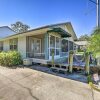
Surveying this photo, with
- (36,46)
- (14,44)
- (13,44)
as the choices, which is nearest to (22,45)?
(36,46)

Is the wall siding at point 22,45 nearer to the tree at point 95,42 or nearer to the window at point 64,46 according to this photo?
the window at point 64,46

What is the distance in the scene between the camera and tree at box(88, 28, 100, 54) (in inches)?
231

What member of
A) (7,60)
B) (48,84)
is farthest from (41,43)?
(48,84)

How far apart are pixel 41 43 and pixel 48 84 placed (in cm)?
1000

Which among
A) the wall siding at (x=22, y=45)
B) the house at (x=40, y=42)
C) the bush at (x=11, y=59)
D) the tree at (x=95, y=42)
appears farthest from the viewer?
the wall siding at (x=22, y=45)

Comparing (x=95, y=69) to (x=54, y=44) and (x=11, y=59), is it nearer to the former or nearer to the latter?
(x=54, y=44)

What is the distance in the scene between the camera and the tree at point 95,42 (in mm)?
5867

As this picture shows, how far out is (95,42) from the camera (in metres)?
5.93

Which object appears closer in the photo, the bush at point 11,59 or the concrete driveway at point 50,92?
the concrete driveway at point 50,92

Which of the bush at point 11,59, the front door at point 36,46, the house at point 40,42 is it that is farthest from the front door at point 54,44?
the bush at point 11,59

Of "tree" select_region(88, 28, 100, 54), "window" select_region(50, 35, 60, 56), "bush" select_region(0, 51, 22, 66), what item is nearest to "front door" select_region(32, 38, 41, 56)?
"bush" select_region(0, 51, 22, 66)

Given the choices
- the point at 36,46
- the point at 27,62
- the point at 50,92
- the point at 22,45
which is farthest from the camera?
the point at 36,46

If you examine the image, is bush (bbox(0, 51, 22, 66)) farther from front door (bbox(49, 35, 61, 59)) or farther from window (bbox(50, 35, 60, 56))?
window (bbox(50, 35, 60, 56))

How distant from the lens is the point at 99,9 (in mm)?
9656
